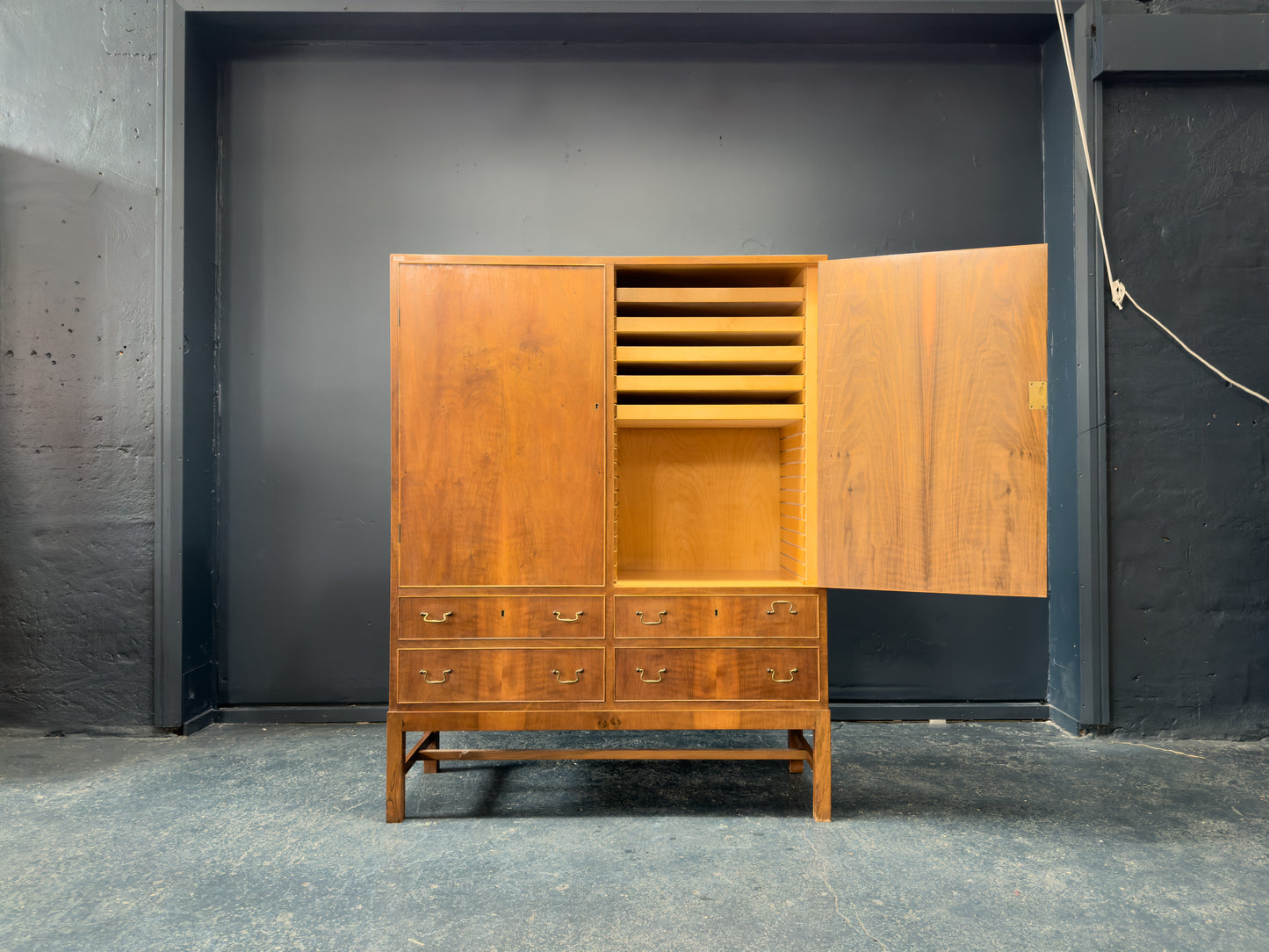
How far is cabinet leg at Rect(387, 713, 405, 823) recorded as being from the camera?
2.25 metres

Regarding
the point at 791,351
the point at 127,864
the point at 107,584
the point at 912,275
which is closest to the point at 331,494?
the point at 107,584

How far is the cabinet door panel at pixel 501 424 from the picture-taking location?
2.28 metres

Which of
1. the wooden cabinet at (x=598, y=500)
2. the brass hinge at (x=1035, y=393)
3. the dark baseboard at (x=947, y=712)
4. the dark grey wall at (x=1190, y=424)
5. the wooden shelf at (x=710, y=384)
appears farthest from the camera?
the dark baseboard at (x=947, y=712)

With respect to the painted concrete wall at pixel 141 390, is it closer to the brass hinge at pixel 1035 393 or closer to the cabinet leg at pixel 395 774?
the brass hinge at pixel 1035 393

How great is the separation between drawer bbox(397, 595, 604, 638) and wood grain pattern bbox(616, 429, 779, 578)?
1.73 feet

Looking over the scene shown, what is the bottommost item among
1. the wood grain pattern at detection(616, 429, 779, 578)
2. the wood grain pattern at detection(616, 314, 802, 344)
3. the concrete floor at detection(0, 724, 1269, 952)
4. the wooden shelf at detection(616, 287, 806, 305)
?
the concrete floor at detection(0, 724, 1269, 952)

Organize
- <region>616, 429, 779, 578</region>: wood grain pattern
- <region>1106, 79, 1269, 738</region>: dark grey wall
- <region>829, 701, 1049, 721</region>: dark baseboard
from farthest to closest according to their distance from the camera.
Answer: <region>829, 701, 1049, 721</region>: dark baseboard → <region>1106, 79, 1269, 738</region>: dark grey wall → <region>616, 429, 779, 578</region>: wood grain pattern

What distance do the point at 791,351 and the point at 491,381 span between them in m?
1.03

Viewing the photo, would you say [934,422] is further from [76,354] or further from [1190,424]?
[76,354]

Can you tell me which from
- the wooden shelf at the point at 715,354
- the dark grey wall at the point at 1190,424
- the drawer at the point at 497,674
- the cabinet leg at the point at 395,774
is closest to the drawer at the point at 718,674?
the drawer at the point at 497,674

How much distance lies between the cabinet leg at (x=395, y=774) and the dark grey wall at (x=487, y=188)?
1103mm

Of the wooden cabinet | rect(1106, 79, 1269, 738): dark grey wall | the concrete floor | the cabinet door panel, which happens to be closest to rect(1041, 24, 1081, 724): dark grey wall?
rect(1106, 79, 1269, 738): dark grey wall

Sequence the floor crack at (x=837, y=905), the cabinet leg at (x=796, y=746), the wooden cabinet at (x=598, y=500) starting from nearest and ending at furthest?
the floor crack at (x=837, y=905) < the wooden cabinet at (x=598, y=500) < the cabinet leg at (x=796, y=746)

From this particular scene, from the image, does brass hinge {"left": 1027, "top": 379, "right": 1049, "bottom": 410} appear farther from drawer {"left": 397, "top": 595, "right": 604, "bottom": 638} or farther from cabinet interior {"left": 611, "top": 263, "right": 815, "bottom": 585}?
drawer {"left": 397, "top": 595, "right": 604, "bottom": 638}
